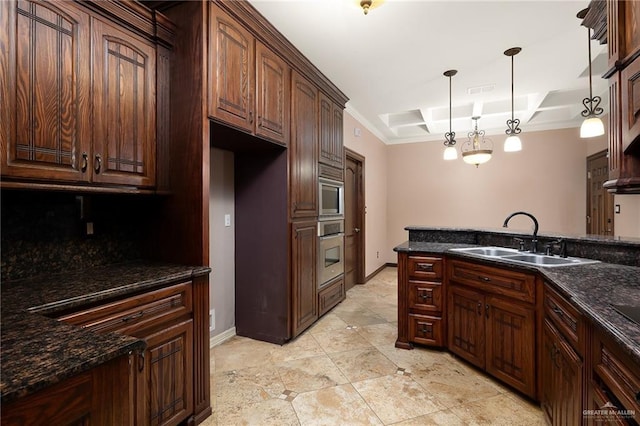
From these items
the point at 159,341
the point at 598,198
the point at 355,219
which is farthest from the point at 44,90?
the point at 598,198

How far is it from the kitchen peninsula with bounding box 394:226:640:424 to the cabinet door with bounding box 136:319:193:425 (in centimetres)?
184

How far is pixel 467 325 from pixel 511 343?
391 mm

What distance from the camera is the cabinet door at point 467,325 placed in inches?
90.0

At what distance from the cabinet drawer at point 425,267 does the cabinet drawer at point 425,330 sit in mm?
368

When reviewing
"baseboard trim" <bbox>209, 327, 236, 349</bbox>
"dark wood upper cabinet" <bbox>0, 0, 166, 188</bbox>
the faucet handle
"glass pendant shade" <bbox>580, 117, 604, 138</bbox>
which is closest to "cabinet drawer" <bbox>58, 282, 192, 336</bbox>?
"dark wood upper cabinet" <bbox>0, 0, 166, 188</bbox>

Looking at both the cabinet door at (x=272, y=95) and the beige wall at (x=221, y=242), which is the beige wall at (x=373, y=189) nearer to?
the cabinet door at (x=272, y=95)

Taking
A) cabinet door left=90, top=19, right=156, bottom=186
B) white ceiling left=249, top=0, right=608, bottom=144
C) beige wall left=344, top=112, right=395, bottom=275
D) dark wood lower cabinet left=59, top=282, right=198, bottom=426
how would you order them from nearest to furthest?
dark wood lower cabinet left=59, top=282, right=198, bottom=426
cabinet door left=90, top=19, right=156, bottom=186
white ceiling left=249, top=0, right=608, bottom=144
beige wall left=344, top=112, right=395, bottom=275

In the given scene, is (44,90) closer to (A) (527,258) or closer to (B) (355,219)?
(A) (527,258)

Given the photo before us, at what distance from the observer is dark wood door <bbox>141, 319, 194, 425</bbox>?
1.49 metres

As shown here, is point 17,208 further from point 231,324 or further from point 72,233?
point 231,324

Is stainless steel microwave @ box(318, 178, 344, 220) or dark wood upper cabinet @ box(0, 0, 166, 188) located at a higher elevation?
dark wood upper cabinet @ box(0, 0, 166, 188)

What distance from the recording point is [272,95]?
257cm

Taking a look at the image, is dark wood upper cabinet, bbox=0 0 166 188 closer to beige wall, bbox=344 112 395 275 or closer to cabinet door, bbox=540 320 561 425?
cabinet door, bbox=540 320 561 425

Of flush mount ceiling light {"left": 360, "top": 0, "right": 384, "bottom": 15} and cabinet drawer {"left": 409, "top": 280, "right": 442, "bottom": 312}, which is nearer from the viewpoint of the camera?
flush mount ceiling light {"left": 360, "top": 0, "right": 384, "bottom": 15}
